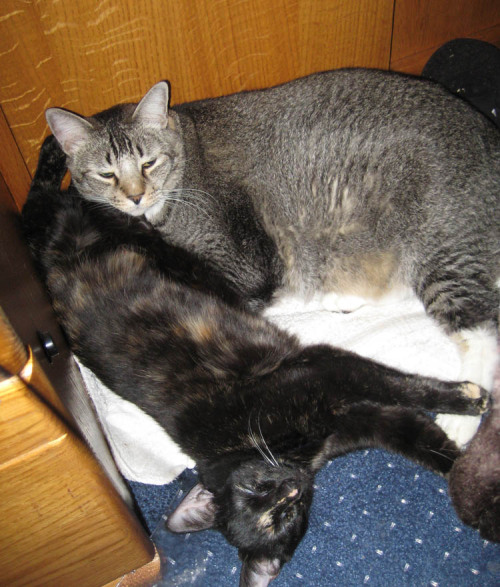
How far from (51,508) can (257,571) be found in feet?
1.99

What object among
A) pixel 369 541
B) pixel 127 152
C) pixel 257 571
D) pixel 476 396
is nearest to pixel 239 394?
pixel 257 571

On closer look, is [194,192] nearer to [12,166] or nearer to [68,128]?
[68,128]

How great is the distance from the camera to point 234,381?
1.38 meters

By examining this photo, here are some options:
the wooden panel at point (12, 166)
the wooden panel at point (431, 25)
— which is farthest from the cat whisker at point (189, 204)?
the wooden panel at point (431, 25)

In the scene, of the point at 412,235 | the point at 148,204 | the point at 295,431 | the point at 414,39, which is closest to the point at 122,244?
the point at 148,204

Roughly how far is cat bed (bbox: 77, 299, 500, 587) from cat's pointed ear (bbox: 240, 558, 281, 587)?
0.52 feet

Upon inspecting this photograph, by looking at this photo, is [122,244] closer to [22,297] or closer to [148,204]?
[148,204]

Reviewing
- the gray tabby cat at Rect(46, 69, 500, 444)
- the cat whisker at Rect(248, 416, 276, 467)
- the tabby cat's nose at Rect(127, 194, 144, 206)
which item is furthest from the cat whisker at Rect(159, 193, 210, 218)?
the cat whisker at Rect(248, 416, 276, 467)

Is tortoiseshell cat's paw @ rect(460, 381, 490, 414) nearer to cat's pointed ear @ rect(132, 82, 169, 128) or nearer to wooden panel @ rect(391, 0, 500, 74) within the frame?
cat's pointed ear @ rect(132, 82, 169, 128)

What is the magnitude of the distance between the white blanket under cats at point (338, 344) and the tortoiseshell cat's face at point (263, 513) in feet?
1.18

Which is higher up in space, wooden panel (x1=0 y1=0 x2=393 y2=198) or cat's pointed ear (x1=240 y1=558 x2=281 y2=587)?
wooden panel (x1=0 y1=0 x2=393 y2=198)

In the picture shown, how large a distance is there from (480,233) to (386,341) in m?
0.48

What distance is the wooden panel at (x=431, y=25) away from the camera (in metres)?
2.10

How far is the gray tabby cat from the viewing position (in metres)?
1.48
